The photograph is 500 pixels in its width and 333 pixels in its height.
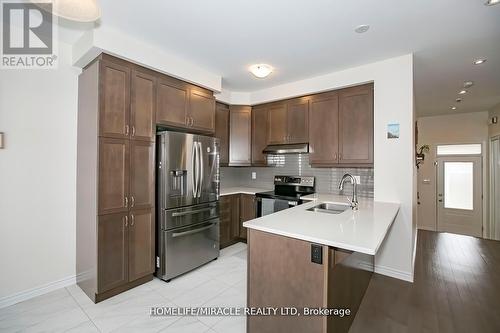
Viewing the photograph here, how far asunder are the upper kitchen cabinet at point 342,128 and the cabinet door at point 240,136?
1235mm

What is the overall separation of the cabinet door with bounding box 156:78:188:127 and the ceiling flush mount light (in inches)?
46.3

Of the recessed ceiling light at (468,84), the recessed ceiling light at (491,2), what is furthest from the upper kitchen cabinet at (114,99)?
the recessed ceiling light at (468,84)

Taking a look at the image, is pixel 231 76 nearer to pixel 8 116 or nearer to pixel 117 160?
pixel 117 160

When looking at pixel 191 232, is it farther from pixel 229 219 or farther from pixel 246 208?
pixel 246 208

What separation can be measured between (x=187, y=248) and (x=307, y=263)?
6.29ft

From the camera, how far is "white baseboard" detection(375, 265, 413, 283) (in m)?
2.84

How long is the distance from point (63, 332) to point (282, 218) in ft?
6.73

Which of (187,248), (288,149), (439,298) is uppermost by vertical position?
(288,149)

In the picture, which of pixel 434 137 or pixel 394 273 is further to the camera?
pixel 434 137

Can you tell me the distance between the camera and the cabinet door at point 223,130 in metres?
4.11

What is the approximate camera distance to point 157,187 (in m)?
2.83

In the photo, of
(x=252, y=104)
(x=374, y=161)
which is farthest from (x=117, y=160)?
(x=374, y=161)

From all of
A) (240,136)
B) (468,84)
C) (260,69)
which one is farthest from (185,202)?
(468,84)

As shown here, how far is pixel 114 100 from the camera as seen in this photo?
95.7 inches
